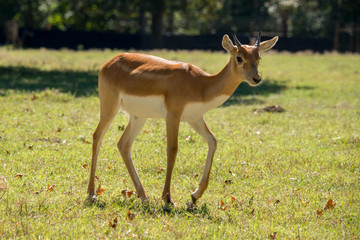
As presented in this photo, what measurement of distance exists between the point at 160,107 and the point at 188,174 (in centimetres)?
169

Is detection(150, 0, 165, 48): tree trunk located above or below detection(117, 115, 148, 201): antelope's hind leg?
below

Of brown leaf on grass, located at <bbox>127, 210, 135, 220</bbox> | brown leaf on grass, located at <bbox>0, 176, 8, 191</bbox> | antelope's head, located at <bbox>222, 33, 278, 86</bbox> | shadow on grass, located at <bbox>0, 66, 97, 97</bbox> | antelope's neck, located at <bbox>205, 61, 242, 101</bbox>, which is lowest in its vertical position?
shadow on grass, located at <bbox>0, 66, 97, 97</bbox>

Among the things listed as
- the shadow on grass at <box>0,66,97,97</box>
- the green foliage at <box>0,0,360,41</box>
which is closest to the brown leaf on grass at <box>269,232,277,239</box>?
the shadow on grass at <box>0,66,97,97</box>

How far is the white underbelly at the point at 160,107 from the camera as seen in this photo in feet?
19.1

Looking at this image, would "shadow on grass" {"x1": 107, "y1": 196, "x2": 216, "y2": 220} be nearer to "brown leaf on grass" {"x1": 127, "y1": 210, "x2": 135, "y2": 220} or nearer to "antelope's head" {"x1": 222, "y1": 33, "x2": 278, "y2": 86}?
"brown leaf on grass" {"x1": 127, "y1": 210, "x2": 135, "y2": 220}

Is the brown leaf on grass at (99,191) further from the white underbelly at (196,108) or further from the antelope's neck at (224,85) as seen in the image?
the antelope's neck at (224,85)

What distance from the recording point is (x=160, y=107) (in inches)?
231

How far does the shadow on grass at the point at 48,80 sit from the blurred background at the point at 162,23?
19.9ft

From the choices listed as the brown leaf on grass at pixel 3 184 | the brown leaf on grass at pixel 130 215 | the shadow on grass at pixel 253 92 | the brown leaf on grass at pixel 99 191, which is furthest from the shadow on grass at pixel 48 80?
the brown leaf on grass at pixel 130 215

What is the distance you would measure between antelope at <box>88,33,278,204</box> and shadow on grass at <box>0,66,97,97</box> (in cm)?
756

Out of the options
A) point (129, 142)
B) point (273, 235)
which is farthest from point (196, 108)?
point (273, 235)

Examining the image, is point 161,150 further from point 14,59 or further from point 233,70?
point 14,59

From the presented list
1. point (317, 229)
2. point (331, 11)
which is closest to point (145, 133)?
point (317, 229)

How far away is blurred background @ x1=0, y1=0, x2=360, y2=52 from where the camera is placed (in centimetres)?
3366
